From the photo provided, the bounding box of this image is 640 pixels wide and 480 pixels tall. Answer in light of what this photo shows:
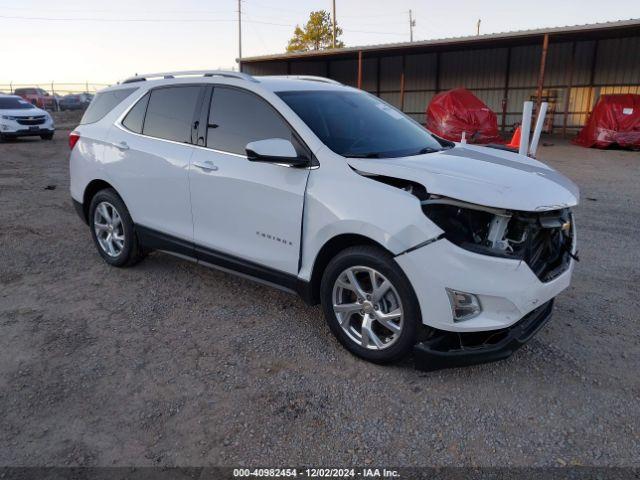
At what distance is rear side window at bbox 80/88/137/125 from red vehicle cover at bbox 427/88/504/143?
1290 cm

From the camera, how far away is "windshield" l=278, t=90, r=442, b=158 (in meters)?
3.56

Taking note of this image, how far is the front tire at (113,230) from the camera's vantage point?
15.8 ft

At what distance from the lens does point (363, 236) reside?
3158 millimetres

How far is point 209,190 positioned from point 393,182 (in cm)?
154

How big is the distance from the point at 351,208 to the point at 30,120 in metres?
18.1

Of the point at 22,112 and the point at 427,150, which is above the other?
the point at 427,150

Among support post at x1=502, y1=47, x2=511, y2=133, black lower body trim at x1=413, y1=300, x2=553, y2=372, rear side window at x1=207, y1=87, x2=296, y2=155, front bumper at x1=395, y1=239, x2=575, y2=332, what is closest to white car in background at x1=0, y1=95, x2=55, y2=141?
rear side window at x1=207, y1=87, x2=296, y2=155

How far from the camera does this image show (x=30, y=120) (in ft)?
57.5

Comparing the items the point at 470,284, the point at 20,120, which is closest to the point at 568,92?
the point at 20,120

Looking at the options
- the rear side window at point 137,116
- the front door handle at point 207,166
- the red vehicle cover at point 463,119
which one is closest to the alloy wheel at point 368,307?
the front door handle at point 207,166

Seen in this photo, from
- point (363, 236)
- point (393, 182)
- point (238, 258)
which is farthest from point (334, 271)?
point (238, 258)

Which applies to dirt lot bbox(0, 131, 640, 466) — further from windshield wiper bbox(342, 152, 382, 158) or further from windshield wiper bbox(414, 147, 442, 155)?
windshield wiper bbox(414, 147, 442, 155)

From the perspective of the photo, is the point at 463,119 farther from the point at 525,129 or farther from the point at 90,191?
the point at 90,191

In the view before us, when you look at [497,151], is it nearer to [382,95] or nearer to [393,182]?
[393,182]
